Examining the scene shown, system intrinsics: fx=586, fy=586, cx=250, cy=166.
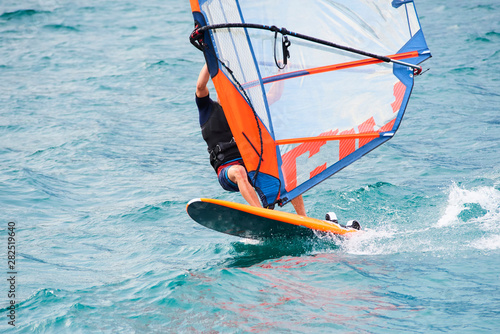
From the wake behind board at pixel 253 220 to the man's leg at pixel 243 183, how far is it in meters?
0.20

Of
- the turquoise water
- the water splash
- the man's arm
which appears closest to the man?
the man's arm

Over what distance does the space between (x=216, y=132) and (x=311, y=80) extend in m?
1.12

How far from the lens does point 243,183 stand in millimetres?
6020

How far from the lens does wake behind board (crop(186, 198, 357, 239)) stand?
5801 mm

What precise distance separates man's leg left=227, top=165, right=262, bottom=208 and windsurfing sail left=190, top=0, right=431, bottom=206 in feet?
0.28

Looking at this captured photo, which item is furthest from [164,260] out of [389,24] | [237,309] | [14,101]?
[14,101]

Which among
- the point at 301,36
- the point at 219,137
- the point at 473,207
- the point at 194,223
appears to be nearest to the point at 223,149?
the point at 219,137

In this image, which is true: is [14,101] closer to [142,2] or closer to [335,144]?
[335,144]

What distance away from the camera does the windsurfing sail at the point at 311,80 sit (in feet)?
18.5

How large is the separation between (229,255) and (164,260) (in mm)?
693

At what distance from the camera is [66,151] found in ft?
33.8

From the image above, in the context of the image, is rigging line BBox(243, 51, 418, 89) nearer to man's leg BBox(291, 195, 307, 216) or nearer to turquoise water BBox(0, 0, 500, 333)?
man's leg BBox(291, 195, 307, 216)

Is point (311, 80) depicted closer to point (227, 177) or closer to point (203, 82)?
point (203, 82)

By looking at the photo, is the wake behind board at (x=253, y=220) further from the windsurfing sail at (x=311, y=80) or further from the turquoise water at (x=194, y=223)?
the windsurfing sail at (x=311, y=80)
